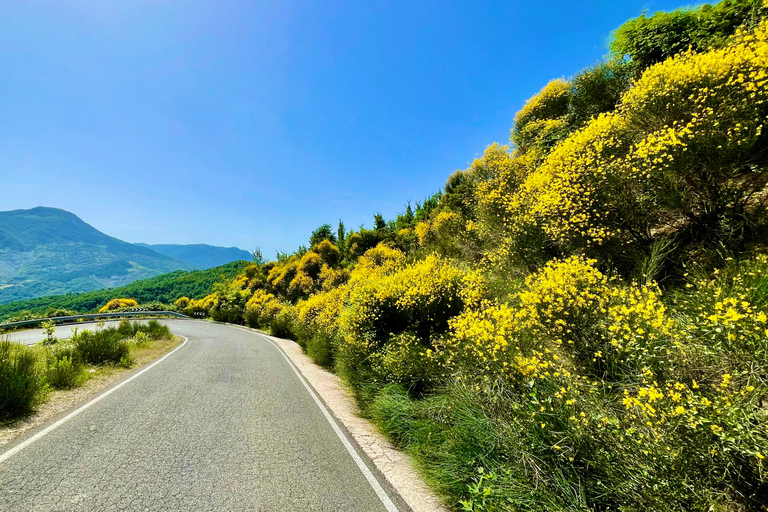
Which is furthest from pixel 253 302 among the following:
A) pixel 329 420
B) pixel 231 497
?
pixel 231 497

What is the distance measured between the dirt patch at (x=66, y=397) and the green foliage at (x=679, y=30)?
15359 mm

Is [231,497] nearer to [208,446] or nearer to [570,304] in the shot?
[208,446]

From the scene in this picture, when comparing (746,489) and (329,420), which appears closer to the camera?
(746,489)

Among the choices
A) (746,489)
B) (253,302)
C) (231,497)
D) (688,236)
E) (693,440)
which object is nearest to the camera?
(746,489)

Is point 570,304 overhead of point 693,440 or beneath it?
overhead

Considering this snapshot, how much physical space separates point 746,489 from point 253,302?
1370 inches

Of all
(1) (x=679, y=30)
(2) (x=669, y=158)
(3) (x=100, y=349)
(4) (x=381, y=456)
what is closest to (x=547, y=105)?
(1) (x=679, y=30)

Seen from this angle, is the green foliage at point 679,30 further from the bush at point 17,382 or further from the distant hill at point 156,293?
the distant hill at point 156,293

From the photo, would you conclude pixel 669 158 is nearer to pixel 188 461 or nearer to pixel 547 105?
pixel 188 461

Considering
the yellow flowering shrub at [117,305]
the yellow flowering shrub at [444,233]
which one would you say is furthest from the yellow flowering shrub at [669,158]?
the yellow flowering shrub at [117,305]

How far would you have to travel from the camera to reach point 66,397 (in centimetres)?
615

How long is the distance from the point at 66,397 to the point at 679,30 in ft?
61.6

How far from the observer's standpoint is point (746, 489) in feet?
6.80

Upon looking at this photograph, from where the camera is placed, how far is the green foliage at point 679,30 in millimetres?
7484
